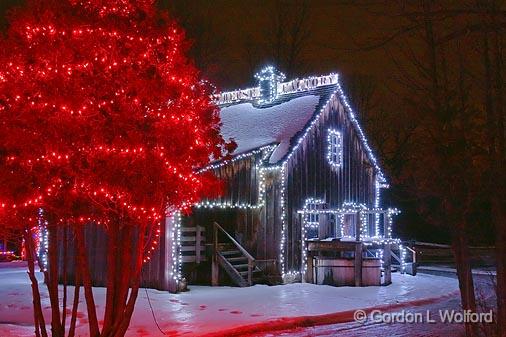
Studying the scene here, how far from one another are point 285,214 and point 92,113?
47.7 ft

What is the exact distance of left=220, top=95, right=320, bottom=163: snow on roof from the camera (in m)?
23.8

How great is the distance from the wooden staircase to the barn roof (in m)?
3.25

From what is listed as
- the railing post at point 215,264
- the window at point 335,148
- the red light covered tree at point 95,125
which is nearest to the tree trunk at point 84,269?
the red light covered tree at point 95,125

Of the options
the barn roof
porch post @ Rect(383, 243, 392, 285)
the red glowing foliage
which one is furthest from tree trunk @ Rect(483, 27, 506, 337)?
porch post @ Rect(383, 243, 392, 285)

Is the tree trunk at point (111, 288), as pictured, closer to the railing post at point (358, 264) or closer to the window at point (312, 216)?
the railing post at point (358, 264)

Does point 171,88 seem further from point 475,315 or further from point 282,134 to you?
point 282,134

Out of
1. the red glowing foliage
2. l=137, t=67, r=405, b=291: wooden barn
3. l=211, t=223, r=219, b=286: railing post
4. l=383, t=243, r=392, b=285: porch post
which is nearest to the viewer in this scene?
the red glowing foliage

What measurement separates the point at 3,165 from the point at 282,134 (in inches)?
629

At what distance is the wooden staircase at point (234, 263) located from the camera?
21.4 m

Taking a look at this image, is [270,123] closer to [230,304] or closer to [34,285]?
[230,304]

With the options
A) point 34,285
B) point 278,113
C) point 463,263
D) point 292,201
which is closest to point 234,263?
point 292,201

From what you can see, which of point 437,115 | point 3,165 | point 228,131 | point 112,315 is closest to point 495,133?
point 437,115

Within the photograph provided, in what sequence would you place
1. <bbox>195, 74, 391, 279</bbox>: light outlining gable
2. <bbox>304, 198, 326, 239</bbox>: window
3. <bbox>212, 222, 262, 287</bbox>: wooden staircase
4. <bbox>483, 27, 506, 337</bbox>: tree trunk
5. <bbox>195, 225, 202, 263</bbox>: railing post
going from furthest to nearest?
<bbox>304, 198, 326, 239</bbox>: window
<bbox>195, 74, 391, 279</bbox>: light outlining gable
<bbox>212, 222, 262, 287</bbox>: wooden staircase
<bbox>195, 225, 202, 263</bbox>: railing post
<bbox>483, 27, 506, 337</bbox>: tree trunk

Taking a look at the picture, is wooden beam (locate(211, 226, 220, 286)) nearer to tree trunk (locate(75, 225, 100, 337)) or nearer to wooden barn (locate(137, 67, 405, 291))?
wooden barn (locate(137, 67, 405, 291))
